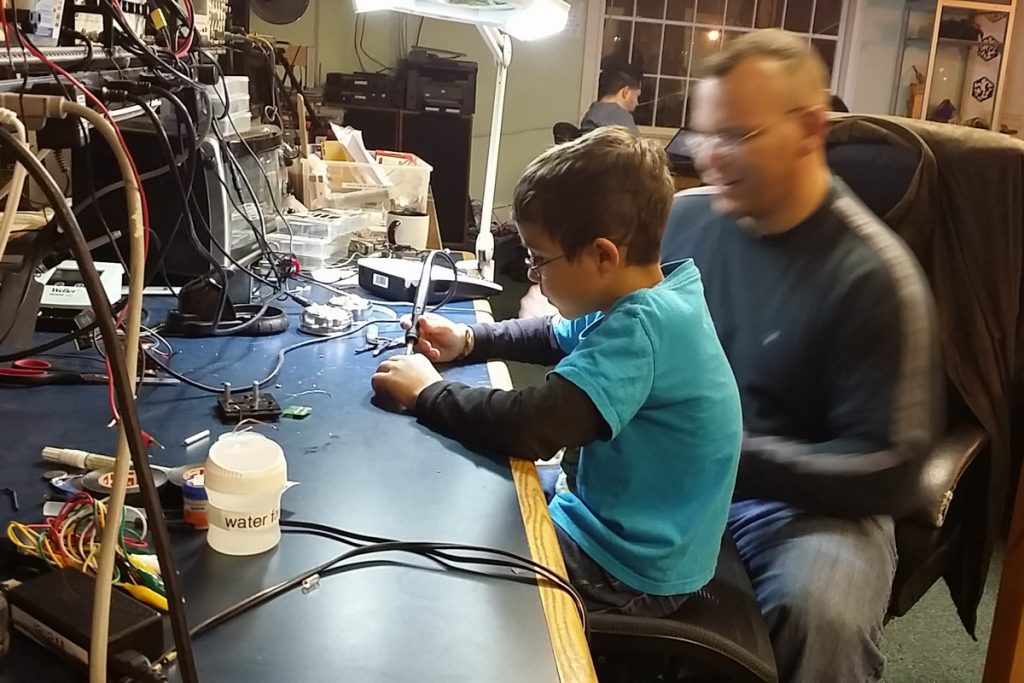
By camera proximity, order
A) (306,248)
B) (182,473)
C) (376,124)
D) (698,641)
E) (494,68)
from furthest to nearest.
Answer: (494,68)
(376,124)
(306,248)
(698,641)
(182,473)

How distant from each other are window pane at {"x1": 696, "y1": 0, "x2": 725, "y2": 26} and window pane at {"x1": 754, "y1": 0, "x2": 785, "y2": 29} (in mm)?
201

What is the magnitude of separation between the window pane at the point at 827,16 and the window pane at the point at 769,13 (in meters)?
0.21

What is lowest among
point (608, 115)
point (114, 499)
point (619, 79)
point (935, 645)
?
point (935, 645)

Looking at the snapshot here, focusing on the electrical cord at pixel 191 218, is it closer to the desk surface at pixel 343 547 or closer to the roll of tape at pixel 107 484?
the desk surface at pixel 343 547

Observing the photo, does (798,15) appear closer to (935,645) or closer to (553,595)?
(935,645)

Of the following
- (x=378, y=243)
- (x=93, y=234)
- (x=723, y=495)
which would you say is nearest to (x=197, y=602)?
(x=723, y=495)

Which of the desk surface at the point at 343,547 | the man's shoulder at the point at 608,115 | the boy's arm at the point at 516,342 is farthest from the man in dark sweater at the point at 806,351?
the man's shoulder at the point at 608,115

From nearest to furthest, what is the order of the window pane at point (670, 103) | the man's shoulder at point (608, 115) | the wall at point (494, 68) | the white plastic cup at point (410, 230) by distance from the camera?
the white plastic cup at point (410, 230) → the man's shoulder at point (608, 115) → the wall at point (494, 68) → the window pane at point (670, 103)

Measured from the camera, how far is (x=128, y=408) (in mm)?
586

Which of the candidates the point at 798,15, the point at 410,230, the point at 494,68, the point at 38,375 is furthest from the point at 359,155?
the point at 798,15

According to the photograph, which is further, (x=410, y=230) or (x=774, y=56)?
(x=410, y=230)

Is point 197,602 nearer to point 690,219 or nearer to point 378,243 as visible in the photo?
point 690,219

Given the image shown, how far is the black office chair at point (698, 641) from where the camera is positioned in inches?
44.0

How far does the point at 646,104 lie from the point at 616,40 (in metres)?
0.40
